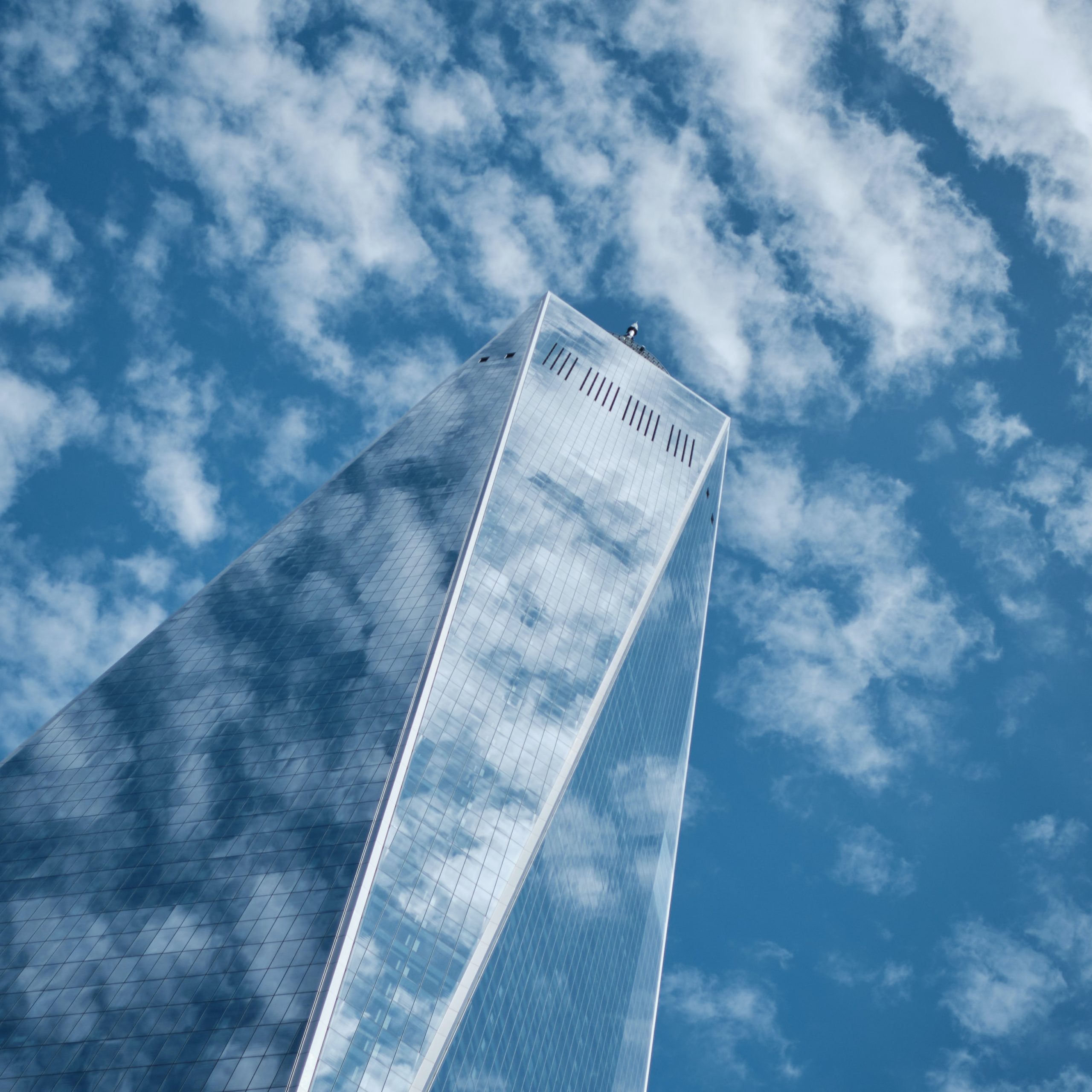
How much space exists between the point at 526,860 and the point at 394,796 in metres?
13.0

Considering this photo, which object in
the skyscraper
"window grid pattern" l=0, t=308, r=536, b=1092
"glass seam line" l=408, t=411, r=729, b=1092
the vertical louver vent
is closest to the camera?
"window grid pattern" l=0, t=308, r=536, b=1092

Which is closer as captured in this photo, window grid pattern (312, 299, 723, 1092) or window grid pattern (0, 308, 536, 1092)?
window grid pattern (0, 308, 536, 1092)

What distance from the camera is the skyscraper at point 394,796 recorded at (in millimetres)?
67688

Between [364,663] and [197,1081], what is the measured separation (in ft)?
124

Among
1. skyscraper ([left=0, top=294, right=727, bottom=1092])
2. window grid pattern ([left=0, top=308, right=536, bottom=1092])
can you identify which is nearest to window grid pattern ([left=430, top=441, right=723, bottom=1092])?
skyscraper ([left=0, top=294, right=727, bottom=1092])

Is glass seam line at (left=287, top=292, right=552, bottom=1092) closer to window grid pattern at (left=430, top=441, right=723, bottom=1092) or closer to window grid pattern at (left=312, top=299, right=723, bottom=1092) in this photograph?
window grid pattern at (left=312, top=299, right=723, bottom=1092)

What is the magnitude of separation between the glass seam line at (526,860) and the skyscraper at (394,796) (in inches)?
11.2

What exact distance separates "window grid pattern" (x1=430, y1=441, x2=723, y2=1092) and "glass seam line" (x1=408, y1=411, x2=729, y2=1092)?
665 mm

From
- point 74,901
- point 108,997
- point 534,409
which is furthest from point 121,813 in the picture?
point 534,409

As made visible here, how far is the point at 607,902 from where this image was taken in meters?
110

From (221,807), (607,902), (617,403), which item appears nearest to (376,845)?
(221,807)

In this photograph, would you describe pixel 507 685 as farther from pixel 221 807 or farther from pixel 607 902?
pixel 607 902

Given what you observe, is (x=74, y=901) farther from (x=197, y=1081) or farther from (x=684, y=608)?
(x=684, y=608)

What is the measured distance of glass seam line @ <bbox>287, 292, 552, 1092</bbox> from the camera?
205ft
